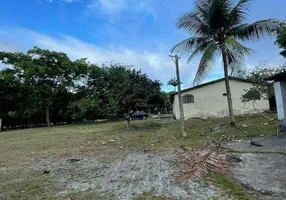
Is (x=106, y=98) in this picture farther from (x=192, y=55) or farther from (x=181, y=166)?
(x=181, y=166)

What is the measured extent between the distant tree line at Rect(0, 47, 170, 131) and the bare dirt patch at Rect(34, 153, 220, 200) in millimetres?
16622

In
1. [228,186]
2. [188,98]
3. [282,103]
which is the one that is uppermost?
[188,98]

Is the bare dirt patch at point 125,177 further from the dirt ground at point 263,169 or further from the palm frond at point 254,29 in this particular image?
the palm frond at point 254,29

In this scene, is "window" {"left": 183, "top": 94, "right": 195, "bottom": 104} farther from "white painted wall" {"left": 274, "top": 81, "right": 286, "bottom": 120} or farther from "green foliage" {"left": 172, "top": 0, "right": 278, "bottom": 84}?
"white painted wall" {"left": 274, "top": 81, "right": 286, "bottom": 120}

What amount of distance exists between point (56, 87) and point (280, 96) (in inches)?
1019

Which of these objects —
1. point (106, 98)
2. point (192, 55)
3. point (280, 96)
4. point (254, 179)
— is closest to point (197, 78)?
point (192, 55)

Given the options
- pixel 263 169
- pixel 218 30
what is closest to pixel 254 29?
pixel 218 30

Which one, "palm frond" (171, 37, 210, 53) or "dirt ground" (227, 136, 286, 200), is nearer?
"dirt ground" (227, 136, 286, 200)

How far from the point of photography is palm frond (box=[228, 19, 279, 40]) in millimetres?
13287

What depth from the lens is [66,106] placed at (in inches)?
1308

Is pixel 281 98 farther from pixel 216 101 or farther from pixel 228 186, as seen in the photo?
pixel 216 101

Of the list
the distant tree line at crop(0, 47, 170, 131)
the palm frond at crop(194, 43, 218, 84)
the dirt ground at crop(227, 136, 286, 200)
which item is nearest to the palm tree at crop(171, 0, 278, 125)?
the palm frond at crop(194, 43, 218, 84)

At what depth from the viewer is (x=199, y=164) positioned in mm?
6371

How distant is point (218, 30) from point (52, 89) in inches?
869
